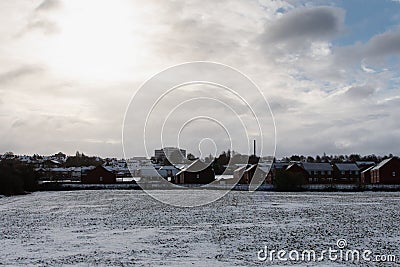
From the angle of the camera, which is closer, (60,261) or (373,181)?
(60,261)

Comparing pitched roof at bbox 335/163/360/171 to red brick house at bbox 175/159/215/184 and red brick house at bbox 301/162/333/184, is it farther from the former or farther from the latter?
red brick house at bbox 175/159/215/184

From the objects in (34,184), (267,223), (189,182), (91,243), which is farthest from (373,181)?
(91,243)

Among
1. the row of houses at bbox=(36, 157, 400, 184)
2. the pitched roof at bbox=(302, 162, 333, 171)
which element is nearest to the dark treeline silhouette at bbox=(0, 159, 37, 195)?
the row of houses at bbox=(36, 157, 400, 184)

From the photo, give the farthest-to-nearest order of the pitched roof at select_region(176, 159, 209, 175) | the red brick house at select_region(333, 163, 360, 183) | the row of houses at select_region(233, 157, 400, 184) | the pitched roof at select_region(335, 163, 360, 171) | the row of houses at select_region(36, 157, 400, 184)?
the pitched roof at select_region(335, 163, 360, 171) < the red brick house at select_region(333, 163, 360, 183) < the pitched roof at select_region(176, 159, 209, 175) < the row of houses at select_region(36, 157, 400, 184) < the row of houses at select_region(233, 157, 400, 184)

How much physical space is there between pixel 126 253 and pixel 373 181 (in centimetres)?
9399

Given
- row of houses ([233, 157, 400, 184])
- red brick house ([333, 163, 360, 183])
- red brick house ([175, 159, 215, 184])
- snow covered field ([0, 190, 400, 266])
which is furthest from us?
red brick house ([333, 163, 360, 183])

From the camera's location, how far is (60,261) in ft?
55.6

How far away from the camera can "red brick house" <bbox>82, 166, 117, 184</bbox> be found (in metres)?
105

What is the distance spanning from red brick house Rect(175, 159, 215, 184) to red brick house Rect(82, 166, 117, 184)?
15268 mm

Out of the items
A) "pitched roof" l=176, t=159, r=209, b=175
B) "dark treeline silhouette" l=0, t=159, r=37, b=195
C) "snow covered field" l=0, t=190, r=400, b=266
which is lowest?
"snow covered field" l=0, t=190, r=400, b=266

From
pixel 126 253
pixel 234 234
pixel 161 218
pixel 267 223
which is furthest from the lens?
pixel 161 218

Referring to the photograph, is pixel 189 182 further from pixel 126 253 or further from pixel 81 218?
pixel 126 253

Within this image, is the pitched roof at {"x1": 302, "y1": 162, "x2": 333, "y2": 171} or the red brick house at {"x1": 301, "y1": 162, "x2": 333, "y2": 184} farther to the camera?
the pitched roof at {"x1": 302, "y1": 162, "x2": 333, "y2": 171}

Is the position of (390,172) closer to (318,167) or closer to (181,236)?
(318,167)
